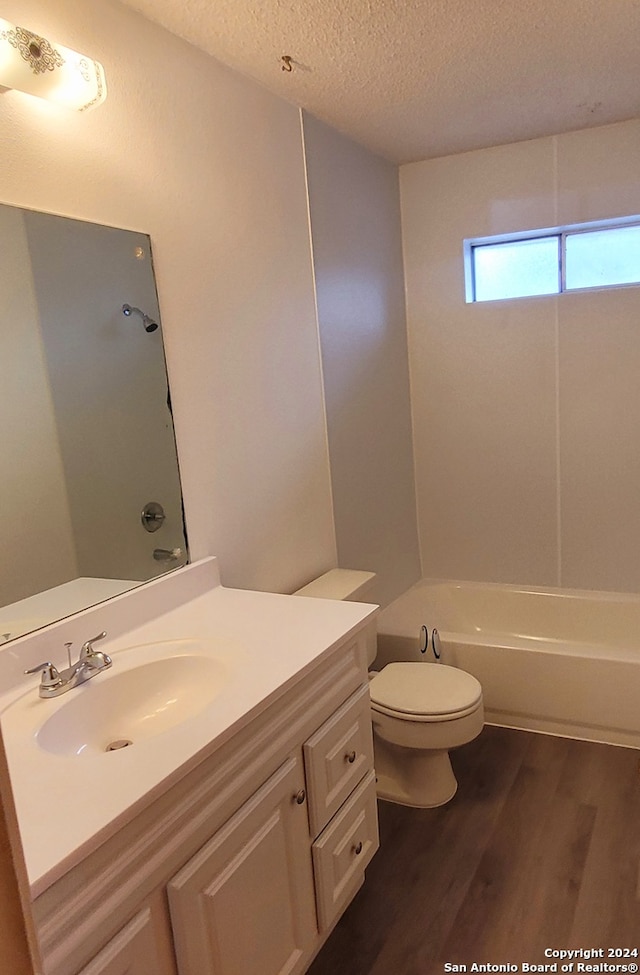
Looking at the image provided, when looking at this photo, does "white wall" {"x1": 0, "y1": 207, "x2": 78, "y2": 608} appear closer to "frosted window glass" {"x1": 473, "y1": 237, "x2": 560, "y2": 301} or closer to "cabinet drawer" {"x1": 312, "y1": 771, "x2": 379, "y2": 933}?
"cabinet drawer" {"x1": 312, "y1": 771, "x2": 379, "y2": 933}

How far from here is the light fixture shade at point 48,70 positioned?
4.38ft

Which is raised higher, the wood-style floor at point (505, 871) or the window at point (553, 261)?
the window at point (553, 261)

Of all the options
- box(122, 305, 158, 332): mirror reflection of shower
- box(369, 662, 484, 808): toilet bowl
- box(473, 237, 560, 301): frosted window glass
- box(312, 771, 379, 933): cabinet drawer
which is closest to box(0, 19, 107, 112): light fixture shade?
box(122, 305, 158, 332): mirror reflection of shower

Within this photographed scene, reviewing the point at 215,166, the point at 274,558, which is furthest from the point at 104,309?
the point at 274,558

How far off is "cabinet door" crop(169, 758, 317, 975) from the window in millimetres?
2545

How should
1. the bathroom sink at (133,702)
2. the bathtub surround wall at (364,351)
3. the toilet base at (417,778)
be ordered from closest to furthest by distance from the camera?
the bathroom sink at (133,702)
the toilet base at (417,778)
the bathtub surround wall at (364,351)

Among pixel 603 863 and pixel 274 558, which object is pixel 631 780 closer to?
pixel 603 863

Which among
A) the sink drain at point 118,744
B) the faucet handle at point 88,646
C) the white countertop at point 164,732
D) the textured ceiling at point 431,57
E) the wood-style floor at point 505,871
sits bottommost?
the wood-style floor at point 505,871

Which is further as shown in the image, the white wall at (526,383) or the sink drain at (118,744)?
the white wall at (526,383)

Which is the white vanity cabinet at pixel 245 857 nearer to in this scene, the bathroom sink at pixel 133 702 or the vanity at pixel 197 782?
the vanity at pixel 197 782

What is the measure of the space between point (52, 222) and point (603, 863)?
2.28m

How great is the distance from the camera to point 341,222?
2.74 metres

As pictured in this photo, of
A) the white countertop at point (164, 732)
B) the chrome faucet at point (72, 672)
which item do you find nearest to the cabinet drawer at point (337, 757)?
the white countertop at point (164, 732)

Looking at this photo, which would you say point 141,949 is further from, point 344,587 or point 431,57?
point 431,57
